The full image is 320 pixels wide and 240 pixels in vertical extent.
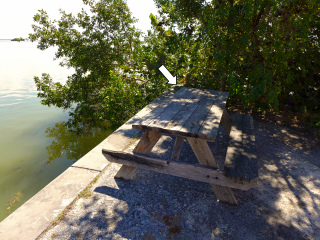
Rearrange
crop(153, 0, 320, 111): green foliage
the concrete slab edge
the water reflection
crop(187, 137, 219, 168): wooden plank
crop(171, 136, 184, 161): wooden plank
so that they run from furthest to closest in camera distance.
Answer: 1. the water reflection
2. crop(153, 0, 320, 111): green foliage
3. crop(171, 136, 184, 161): wooden plank
4. crop(187, 137, 219, 168): wooden plank
5. the concrete slab edge

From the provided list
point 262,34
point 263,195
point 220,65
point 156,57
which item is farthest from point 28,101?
point 263,195

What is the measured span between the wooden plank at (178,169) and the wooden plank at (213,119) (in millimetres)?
451

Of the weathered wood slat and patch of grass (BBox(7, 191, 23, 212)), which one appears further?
patch of grass (BBox(7, 191, 23, 212))

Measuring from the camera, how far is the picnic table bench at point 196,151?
2154 mm

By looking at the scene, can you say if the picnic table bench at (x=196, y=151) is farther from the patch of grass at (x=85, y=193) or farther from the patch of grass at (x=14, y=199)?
the patch of grass at (x=14, y=199)

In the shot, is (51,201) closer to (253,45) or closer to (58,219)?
(58,219)

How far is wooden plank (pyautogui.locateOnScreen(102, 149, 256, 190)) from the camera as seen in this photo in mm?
2225

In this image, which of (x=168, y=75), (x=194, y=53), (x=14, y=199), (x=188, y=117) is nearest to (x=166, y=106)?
(x=188, y=117)

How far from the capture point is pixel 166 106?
3.01m

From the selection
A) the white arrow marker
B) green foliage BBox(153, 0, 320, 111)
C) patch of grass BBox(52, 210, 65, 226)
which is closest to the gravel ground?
patch of grass BBox(52, 210, 65, 226)

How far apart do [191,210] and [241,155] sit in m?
0.87

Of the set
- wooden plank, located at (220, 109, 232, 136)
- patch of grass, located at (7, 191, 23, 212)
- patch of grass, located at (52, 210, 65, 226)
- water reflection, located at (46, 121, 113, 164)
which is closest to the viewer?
patch of grass, located at (52, 210, 65, 226)

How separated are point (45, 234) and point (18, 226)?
0.31m

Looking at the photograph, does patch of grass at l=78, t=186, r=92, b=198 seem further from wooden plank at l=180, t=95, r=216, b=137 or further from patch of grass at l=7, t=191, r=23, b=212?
patch of grass at l=7, t=191, r=23, b=212
